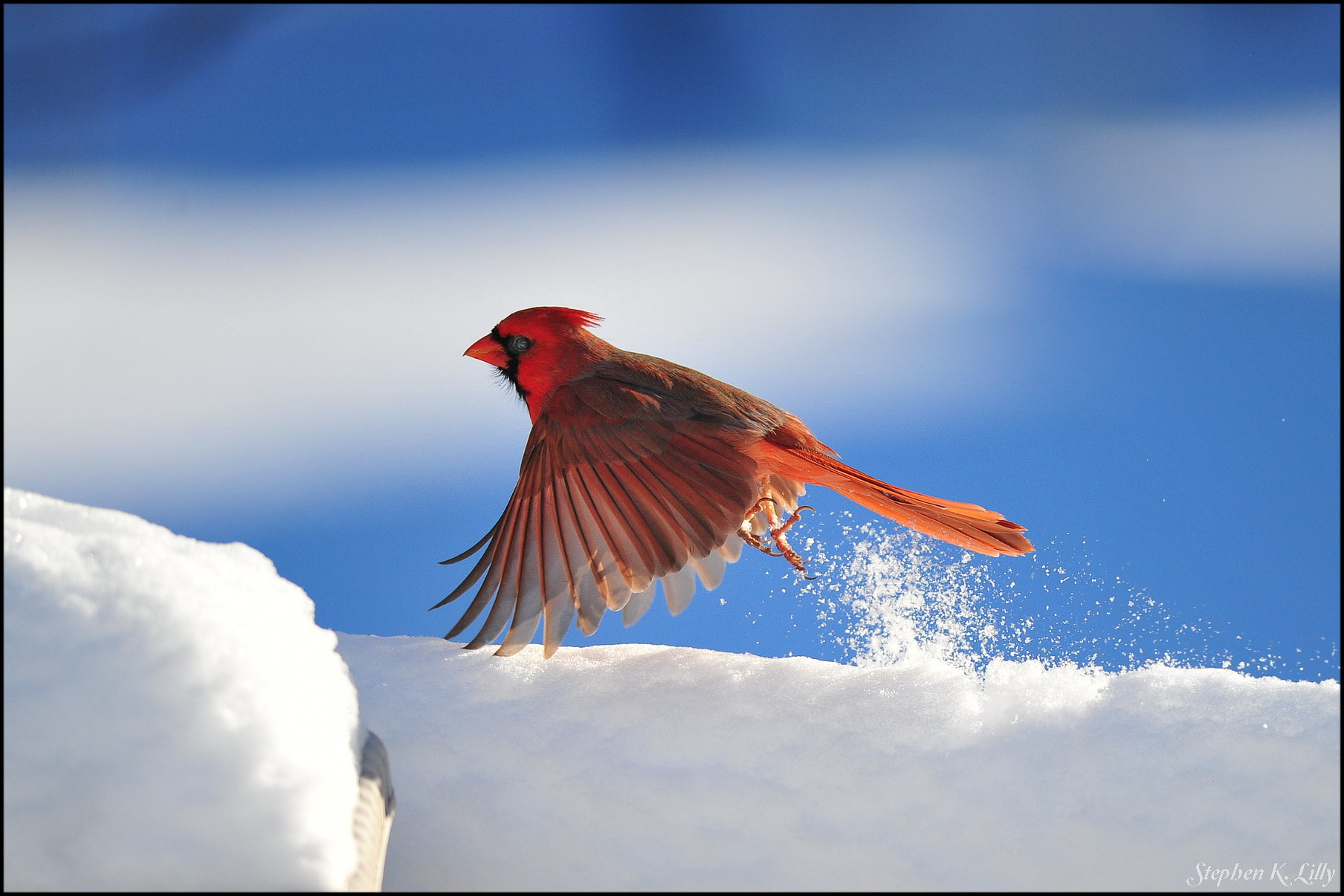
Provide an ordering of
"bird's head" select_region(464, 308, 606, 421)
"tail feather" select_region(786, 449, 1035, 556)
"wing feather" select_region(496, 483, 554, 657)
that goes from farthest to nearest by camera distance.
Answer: "bird's head" select_region(464, 308, 606, 421), "tail feather" select_region(786, 449, 1035, 556), "wing feather" select_region(496, 483, 554, 657)

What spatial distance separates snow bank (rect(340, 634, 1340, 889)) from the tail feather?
31cm

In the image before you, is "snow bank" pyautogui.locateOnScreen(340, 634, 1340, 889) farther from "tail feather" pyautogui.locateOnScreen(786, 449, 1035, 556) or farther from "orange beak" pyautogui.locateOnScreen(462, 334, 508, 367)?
"orange beak" pyautogui.locateOnScreen(462, 334, 508, 367)

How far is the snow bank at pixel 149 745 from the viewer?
1.14 meters

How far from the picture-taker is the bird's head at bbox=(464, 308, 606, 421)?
8.34 feet

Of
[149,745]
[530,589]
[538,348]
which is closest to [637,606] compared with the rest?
[530,589]

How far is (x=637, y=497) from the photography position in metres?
Result: 2.11

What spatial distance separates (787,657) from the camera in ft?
6.95

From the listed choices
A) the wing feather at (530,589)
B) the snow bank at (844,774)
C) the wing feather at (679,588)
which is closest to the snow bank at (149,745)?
the snow bank at (844,774)

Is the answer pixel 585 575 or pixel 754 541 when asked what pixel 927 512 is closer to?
pixel 754 541

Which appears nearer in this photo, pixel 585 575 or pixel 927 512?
pixel 585 575

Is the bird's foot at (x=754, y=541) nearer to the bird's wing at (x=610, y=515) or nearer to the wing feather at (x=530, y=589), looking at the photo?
the bird's wing at (x=610, y=515)

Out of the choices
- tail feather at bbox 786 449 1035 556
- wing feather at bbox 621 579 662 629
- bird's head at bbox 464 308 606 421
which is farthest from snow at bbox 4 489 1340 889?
bird's head at bbox 464 308 606 421

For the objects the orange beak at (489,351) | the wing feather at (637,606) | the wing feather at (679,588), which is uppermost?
the orange beak at (489,351)

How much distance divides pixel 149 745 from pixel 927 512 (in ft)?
5.43
